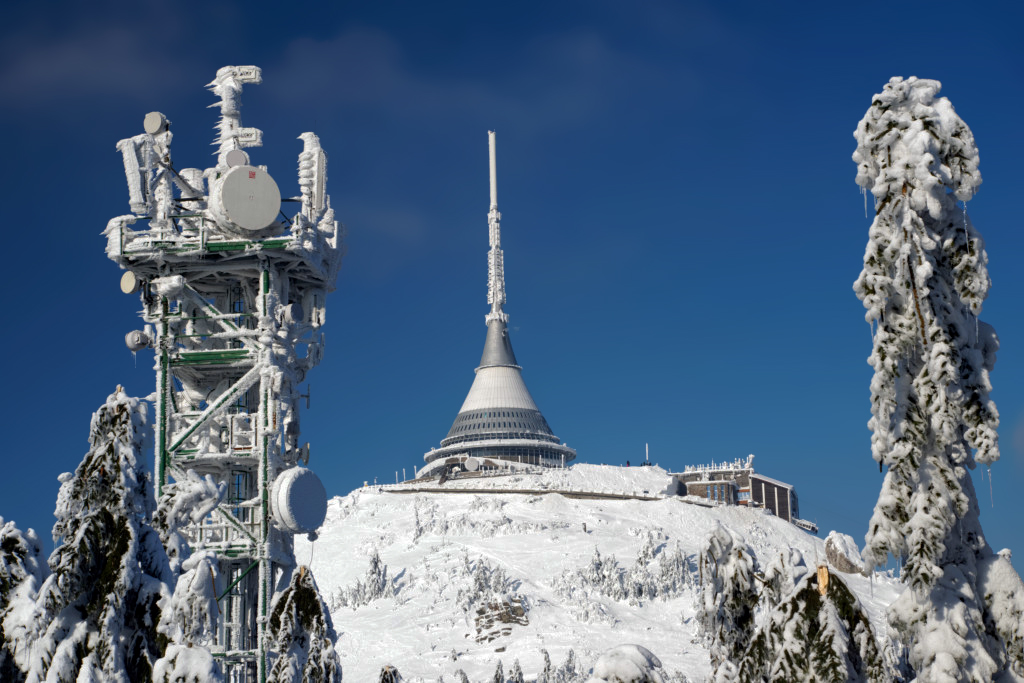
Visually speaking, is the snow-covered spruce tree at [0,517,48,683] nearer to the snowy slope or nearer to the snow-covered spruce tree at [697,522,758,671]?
the snow-covered spruce tree at [697,522,758,671]

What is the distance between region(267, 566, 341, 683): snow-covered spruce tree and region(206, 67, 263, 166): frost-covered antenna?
25.6m

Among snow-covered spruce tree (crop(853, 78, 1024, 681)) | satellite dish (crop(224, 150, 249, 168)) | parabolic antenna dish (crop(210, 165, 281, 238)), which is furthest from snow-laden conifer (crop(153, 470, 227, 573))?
snow-covered spruce tree (crop(853, 78, 1024, 681))

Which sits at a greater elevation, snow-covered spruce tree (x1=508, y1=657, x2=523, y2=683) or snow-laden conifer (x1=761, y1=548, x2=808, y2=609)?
snow-covered spruce tree (x1=508, y1=657, x2=523, y2=683)

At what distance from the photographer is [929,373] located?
1303 centimetres

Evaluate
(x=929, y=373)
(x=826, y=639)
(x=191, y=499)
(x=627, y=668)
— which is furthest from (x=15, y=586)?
(x=191, y=499)

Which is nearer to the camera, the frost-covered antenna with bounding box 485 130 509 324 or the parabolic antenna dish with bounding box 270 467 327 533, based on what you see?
the parabolic antenna dish with bounding box 270 467 327 533

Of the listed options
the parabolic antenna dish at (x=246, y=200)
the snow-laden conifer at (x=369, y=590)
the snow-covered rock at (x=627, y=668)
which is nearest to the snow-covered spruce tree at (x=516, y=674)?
the snow-laden conifer at (x=369, y=590)

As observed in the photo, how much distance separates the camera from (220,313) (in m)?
36.6

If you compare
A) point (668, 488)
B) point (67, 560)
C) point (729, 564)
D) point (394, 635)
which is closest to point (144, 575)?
point (67, 560)

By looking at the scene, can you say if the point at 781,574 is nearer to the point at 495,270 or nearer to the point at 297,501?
the point at 297,501

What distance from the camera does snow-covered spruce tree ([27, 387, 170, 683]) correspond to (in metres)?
14.4

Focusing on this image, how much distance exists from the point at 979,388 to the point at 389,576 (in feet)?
217

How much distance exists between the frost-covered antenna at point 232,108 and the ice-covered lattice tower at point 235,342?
266 cm

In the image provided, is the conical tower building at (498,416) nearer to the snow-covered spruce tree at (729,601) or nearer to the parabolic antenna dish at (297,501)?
the parabolic antenna dish at (297,501)
